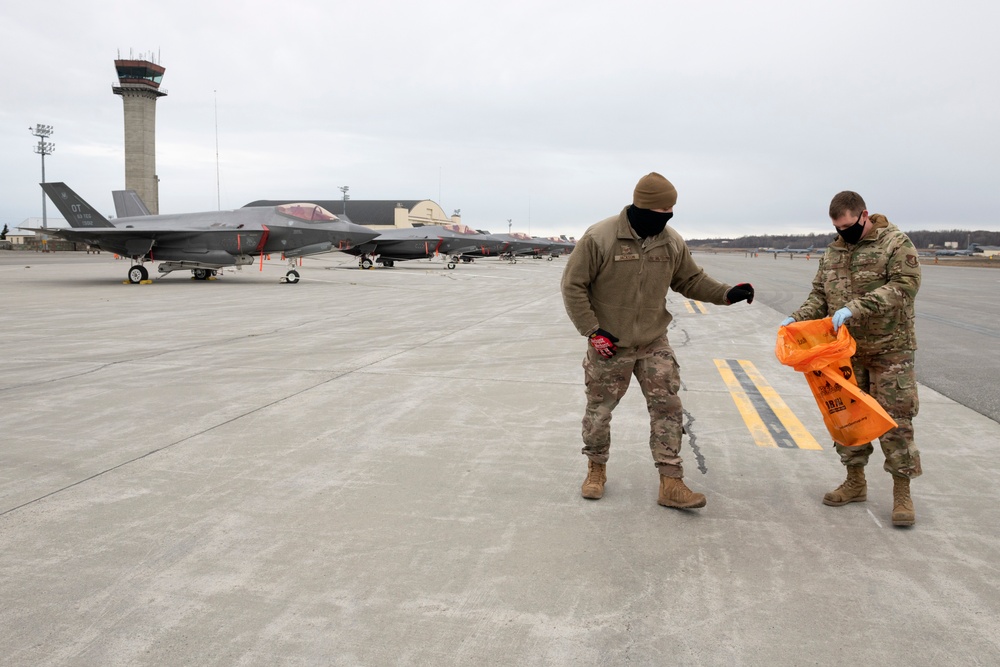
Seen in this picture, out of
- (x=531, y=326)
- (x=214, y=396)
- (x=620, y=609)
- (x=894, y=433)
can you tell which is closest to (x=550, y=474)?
(x=620, y=609)

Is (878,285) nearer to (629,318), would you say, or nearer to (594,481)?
(629,318)

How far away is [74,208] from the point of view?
21078 millimetres

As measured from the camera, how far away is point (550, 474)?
4.24 m

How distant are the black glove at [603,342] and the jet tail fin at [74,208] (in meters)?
21.9

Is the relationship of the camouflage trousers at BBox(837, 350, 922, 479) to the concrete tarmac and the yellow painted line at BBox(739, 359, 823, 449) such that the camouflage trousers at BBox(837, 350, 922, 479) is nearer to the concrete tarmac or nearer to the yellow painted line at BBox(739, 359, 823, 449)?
the concrete tarmac

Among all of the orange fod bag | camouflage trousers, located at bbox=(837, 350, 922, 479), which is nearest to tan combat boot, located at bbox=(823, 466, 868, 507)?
camouflage trousers, located at bbox=(837, 350, 922, 479)

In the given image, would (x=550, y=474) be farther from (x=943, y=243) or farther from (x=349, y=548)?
(x=943, y=243)

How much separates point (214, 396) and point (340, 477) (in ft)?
9.03

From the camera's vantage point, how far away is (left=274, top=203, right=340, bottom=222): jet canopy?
2241 centimetres

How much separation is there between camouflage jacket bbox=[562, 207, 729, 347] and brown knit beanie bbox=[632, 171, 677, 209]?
0.20 meters

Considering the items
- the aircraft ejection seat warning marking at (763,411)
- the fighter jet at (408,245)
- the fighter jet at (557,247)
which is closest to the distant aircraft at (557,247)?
the fighter jet at (557,247)

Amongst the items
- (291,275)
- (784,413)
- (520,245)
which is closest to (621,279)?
(784,413)

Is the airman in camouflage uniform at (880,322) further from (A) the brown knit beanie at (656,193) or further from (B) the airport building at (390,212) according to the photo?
(B) the airport building at (390,212)

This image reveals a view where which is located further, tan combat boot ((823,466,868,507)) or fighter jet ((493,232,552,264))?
fighter jet ((493,232,552,264))
